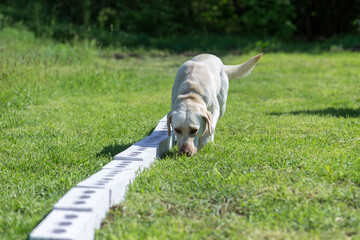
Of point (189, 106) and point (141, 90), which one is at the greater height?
point (189, 106)

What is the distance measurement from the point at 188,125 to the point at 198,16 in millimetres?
22427

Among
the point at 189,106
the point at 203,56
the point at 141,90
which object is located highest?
the point at 203,56

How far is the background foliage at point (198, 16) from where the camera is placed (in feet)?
69.6

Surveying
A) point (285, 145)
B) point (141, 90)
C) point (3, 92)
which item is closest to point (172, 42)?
point (141, 90)

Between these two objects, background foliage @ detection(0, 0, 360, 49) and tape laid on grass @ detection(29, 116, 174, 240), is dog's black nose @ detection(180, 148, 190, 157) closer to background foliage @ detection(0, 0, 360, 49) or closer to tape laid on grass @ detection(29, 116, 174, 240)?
tape laid on grass @ detection(29, 116, 174, 240)

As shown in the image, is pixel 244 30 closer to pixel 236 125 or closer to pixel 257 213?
pixel 236 125

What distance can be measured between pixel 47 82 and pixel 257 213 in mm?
7178

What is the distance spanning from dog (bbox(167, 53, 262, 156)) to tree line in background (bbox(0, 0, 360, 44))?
1468 cm

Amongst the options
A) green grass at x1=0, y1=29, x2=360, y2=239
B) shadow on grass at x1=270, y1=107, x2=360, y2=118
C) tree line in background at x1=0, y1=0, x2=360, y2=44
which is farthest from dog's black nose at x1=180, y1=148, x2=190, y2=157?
tree line in background at x1=0, y1=0, x2=360, y2=44

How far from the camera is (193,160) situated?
14.4 feet

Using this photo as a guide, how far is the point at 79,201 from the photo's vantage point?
284 centimetres

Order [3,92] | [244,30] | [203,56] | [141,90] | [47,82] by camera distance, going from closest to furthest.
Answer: [203,56] < [3,92] < [47,82] < [141,90] < [244,30]

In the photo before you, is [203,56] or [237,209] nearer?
[237,209]

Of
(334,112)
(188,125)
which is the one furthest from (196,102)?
(334,112)
